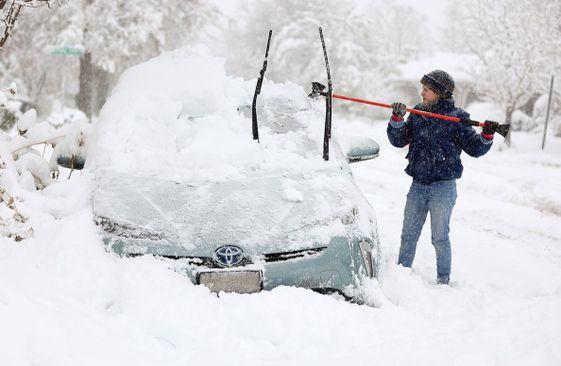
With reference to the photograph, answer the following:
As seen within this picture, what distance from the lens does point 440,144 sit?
4.09 m

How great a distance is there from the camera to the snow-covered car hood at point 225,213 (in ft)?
9.50

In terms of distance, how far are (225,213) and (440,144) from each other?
6.43 ft

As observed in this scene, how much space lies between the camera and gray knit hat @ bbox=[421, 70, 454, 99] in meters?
4.03

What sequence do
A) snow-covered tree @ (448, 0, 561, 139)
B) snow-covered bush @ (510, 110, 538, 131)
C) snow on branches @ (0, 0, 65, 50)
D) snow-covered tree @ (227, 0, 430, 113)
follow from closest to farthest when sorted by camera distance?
snow on branches @ (0, 0, 65, 50) → snow-covered tree @ (448, 0, 561, 139) → snow-covered bush @ (510, 110, 538, 131) → snow-covered tree @ (227, 0, 430, 113)

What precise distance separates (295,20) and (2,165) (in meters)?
33.9

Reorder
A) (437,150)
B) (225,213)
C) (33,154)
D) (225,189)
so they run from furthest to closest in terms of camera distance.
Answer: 1. (33,154)
2. (437,150)
3. (225,189)
4. (225,213)

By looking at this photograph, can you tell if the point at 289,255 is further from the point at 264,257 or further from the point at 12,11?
the point at 12,11

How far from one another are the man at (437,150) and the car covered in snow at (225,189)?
0.36 m

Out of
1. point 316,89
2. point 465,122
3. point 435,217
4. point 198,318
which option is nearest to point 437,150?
point 465,122

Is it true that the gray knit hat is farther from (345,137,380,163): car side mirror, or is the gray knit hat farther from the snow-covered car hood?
the snow-covered car hood

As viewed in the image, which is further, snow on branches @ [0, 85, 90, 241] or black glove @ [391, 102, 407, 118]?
black glove @ [391, 102, 407, 118]

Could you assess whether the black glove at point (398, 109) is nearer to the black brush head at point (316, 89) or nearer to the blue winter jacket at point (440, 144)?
the blue winter jacket at point (440, 144)

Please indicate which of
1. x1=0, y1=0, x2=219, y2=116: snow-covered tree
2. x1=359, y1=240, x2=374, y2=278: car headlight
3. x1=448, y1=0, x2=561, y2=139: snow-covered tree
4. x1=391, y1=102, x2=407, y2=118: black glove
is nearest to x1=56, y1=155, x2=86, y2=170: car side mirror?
x1=359, y1=240, x2=374, y2=278: car headlight

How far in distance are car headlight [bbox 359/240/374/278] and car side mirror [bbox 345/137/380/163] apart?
4.12 ft
